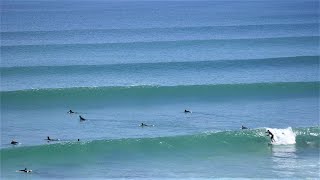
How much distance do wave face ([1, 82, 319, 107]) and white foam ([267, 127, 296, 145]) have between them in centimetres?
723

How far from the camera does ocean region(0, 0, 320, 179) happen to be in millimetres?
24734

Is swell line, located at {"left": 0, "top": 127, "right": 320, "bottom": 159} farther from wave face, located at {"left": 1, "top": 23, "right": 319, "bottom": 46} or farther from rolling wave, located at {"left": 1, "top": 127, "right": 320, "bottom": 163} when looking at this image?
wave face, located at {"left": 1, "top": 23, "right": 319, "bottom": 46}

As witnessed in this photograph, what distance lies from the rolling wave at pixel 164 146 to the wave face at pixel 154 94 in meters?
7.26

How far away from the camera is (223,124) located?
1142 inches

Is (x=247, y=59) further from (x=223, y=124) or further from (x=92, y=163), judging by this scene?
(x=92, y=163)

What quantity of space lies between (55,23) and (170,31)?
13.8 metres

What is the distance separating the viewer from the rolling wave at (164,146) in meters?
25.6

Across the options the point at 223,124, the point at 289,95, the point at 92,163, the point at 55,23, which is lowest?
the point at 92,163

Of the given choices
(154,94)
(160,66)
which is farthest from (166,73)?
(154,94)

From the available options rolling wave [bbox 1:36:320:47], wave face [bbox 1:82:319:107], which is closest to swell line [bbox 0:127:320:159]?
wave face [bbox 1:82:319:107]

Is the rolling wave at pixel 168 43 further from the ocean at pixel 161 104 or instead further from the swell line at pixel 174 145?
the swell line at pixel 174 145

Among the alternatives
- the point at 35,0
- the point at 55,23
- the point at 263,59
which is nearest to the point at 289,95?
the point at 263,59

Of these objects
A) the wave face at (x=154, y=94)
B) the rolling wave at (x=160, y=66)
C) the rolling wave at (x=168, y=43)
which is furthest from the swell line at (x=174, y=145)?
the rolling wave at (x=168, y=43)

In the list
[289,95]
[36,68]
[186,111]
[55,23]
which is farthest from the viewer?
[55,23]
